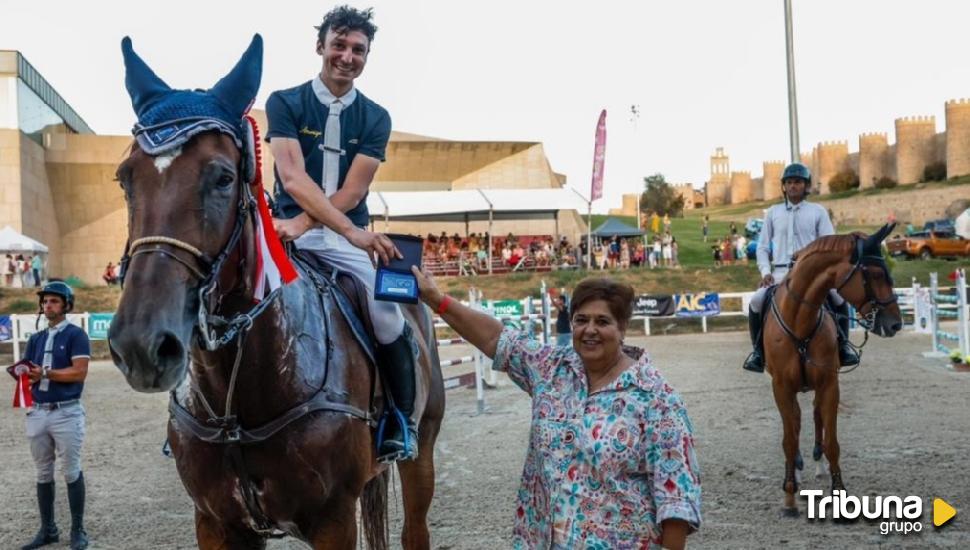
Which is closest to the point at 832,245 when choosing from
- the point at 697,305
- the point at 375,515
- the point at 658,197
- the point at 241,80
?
the point at 375,515

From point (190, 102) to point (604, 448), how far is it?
1802 mm

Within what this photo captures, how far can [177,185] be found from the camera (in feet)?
9.00

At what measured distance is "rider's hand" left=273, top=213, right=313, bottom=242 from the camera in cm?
375

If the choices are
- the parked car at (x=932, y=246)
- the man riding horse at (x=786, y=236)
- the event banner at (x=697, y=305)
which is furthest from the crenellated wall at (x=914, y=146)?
the man riding horse at (x=786, y=236)

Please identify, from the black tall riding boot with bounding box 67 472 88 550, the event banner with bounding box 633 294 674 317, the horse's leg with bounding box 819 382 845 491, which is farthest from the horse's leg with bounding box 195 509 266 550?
the event banner with bounding box 633 294 674 317

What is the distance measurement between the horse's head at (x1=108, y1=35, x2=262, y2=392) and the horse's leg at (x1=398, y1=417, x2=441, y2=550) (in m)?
2.24

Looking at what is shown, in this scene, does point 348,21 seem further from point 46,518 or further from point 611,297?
point 46,518

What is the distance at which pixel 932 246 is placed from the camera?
4291cm

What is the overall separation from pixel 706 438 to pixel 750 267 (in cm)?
2651

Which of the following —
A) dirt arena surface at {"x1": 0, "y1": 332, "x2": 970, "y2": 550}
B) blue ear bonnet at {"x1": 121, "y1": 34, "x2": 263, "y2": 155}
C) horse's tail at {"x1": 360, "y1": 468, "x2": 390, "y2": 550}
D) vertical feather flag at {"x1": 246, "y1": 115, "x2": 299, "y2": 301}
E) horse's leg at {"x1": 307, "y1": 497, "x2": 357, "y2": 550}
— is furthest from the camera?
dirt arena surface at {"x1": 0, "y1": 332, "x2": 970, "y2": 550}

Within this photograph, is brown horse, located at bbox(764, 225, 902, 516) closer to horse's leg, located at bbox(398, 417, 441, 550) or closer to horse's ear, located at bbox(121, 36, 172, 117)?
horse's leg, located at bbox(398, 417, 441, 550)

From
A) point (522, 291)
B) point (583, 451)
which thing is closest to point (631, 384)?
point (583, 451)

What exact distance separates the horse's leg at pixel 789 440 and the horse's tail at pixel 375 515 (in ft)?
11.7

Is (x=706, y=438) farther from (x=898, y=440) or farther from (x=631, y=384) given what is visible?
(x=631, y=384)
